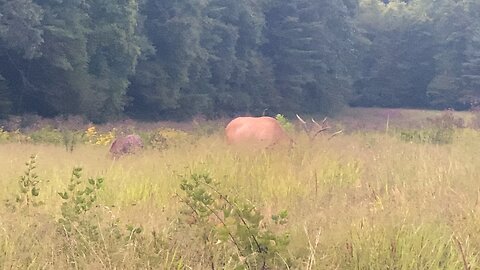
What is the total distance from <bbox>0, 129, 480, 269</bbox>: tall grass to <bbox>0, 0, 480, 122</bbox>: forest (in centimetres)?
1403

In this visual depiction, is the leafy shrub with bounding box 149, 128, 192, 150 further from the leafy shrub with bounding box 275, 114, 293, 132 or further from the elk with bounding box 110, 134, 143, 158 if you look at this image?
the leafy shrub with bounding box 275, 114, 293, 132

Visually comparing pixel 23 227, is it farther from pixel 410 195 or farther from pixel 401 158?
pixel 401 158

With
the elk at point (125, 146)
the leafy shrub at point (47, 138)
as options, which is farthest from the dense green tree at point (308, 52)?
the elk at point (125, 146)

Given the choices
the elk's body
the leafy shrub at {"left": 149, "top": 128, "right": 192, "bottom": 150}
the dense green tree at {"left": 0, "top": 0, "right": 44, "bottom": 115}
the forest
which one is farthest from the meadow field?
the forest

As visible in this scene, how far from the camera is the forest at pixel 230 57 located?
70.7ft

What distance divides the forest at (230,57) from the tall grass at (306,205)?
14.0m

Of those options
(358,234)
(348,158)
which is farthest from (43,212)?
(348,158)

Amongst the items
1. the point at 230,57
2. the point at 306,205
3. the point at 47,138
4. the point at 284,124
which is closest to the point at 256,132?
the point at 284,124

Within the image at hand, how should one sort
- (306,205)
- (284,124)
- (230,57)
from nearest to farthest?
(306,205)
(284,124)
(230,57)

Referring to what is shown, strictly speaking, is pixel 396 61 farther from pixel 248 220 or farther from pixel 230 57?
pixel 248 220

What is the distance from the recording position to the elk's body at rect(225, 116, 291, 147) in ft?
A: 28.7

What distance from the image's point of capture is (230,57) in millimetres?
31453

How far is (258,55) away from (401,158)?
2876cm

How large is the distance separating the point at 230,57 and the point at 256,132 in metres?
22.4
